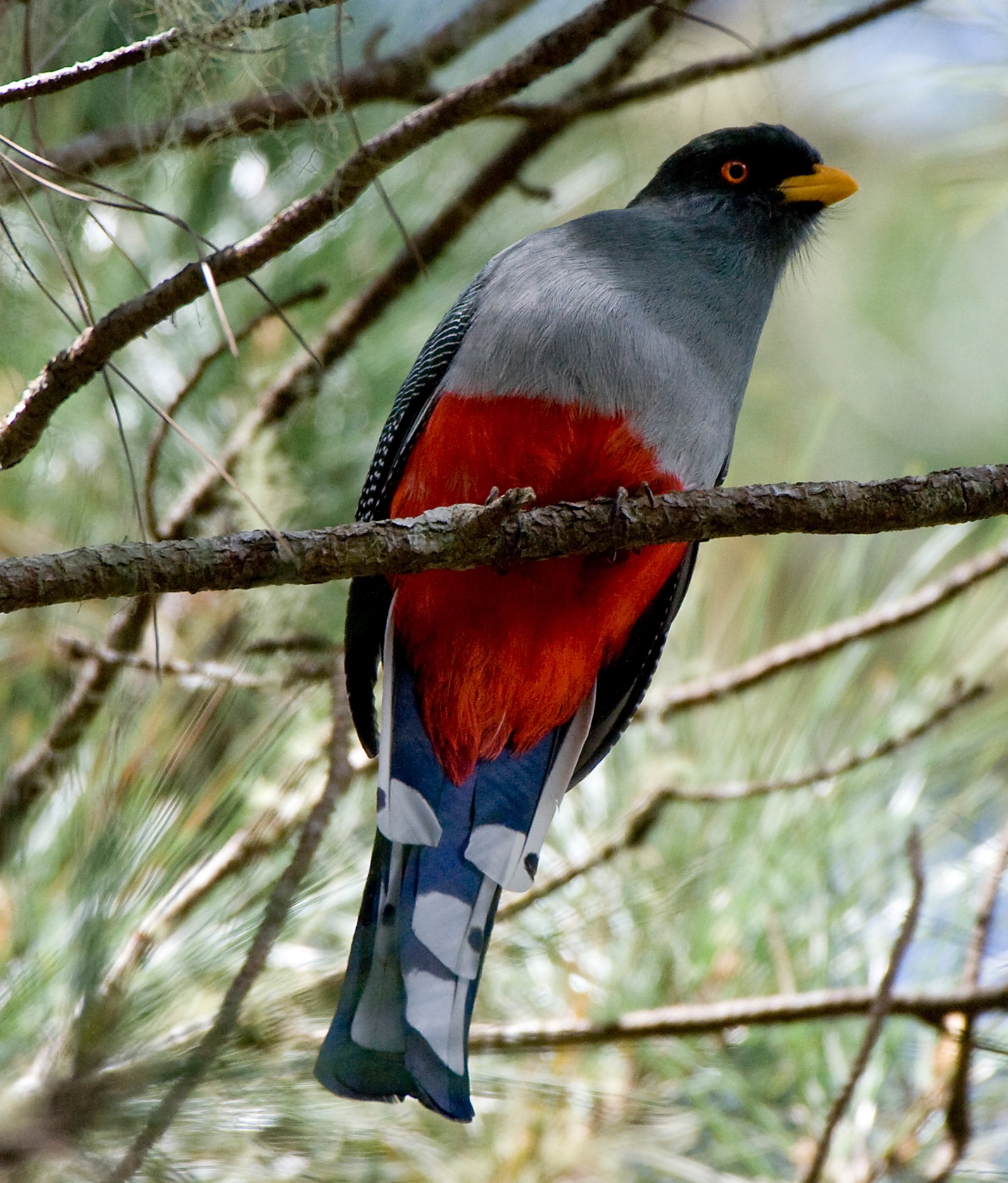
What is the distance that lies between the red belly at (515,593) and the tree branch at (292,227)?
0.54 m

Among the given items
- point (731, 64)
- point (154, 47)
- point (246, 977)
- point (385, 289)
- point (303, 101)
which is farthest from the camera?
point (385, 289)

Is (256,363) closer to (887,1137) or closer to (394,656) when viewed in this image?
(394,656)

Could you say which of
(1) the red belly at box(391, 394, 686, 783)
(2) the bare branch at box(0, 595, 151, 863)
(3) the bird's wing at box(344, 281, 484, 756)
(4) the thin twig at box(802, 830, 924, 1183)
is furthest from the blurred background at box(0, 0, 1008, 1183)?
(4) the thin twig at box(802, 830, 924, 1183)

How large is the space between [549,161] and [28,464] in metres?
1.69

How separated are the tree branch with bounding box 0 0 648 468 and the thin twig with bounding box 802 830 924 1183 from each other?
142cm

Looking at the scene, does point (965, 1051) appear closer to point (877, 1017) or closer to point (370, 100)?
point (877, 1017)

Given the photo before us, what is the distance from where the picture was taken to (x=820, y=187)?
3.06 meters

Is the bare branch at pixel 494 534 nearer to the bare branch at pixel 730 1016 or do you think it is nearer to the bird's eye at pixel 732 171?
the bare branch at pixel 730 1016

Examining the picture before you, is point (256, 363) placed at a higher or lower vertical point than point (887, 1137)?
higher

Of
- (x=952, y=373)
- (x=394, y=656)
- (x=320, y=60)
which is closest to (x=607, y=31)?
(x=320, y=60)

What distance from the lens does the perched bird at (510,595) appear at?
236 cm

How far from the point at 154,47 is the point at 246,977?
1.29 m

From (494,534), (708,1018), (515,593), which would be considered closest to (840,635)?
(515,593)

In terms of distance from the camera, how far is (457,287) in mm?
3553
